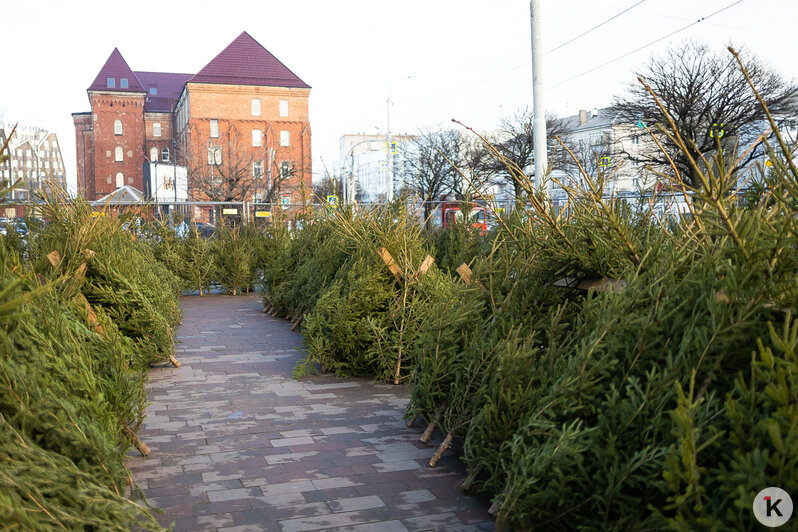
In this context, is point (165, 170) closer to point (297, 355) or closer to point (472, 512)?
point (297, 355)

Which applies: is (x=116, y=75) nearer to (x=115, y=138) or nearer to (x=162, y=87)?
(x=115, y=138)

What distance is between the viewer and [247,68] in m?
65.1

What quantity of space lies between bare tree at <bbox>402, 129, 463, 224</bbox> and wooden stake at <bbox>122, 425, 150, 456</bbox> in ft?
123

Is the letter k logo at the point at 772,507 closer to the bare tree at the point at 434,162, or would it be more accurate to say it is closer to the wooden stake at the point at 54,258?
the wooden stake at the point at 54,258

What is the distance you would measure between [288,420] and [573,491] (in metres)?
3.31

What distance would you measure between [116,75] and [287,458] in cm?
7982

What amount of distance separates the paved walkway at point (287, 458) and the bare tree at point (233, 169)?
20708 millimetres

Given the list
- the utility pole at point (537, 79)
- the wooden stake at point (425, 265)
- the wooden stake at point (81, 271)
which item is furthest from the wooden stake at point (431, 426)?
the utility pole at point (537, 79)

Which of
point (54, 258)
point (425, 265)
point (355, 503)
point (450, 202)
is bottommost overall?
point (355, 503)

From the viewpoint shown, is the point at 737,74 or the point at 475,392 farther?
the point at 737,74

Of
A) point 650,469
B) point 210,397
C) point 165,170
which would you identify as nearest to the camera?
point 650,469

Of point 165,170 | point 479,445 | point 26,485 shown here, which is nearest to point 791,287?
point 479,445

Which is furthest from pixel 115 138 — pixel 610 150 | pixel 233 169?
pixel 610 150

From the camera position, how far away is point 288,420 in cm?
609
